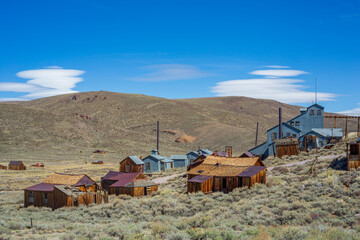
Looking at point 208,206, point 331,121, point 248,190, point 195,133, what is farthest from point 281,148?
point 331,121

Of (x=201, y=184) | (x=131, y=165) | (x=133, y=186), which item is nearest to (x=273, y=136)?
(x=131, y=165)

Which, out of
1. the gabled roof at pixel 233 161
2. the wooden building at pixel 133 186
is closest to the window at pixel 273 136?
the gabled roof at pixel 233 161

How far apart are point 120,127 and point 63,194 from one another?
98.7m

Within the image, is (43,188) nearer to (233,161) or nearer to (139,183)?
(139,183)

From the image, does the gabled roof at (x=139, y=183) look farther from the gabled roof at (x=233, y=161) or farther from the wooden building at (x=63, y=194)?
the gabled roof at (x=233, y=161)

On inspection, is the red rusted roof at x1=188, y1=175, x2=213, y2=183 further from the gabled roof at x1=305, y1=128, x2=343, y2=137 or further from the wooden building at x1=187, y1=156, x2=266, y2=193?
the gabled roof at x1=305, y1=128, x2=343, y2=137

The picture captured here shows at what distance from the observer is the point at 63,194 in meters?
28.0

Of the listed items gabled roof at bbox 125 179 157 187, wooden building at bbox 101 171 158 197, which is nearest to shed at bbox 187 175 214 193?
wooden building at bbox 101 171 158 197

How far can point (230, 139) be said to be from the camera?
106 metres

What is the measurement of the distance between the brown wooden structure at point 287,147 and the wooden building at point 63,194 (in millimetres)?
26739

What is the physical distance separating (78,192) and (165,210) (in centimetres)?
895

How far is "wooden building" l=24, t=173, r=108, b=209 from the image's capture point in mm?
A: 28047

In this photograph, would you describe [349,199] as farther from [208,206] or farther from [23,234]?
[23,234]

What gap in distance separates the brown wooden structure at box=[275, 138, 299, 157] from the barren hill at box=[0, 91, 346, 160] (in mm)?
45419
